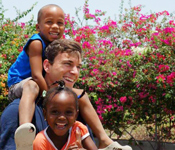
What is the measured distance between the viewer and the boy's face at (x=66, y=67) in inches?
108

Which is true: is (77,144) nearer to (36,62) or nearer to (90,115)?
(90,115)

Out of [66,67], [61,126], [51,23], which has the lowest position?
[61,126]

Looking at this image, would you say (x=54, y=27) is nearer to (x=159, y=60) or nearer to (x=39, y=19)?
(x=39, y=19)

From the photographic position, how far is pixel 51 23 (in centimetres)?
323

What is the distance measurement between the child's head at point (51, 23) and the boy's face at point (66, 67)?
433mm

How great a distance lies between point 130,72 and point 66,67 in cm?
385

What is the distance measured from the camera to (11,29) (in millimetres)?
8562

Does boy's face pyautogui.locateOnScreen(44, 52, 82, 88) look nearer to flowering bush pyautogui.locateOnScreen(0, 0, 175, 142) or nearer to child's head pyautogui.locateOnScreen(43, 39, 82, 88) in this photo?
child's head pyautogui.locateOnScreen(43, 39, 82, 88)

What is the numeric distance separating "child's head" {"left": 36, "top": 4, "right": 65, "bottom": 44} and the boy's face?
433 mm

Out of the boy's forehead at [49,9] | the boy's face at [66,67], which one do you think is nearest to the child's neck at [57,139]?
the boy's face at [66,67]

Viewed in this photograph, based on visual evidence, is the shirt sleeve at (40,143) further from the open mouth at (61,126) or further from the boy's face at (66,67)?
the boy's face at (66,67)

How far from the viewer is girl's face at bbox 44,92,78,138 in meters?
2.43

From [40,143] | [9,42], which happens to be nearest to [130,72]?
[9,42]

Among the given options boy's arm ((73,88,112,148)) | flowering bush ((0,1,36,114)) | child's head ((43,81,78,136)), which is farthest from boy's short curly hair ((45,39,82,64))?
flowering bush ((0,1,36,114))
